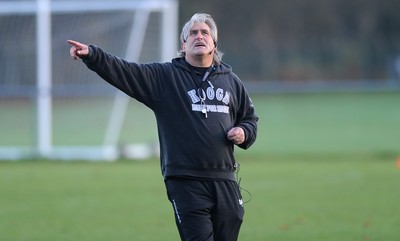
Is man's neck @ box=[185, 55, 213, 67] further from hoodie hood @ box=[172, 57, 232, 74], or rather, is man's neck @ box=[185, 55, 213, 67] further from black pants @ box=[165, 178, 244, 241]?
black pants @ box=[165, 178, 244, 241]

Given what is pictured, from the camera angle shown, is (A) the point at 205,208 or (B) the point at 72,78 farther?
(B) the point at 72,78

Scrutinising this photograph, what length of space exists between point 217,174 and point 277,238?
3402 mm

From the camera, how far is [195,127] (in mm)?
6965

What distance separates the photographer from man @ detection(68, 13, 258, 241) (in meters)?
6.94

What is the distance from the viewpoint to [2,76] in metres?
21.5

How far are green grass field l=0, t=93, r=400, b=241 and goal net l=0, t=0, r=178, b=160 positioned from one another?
284 mm

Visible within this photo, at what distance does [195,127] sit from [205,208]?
57 centimetres

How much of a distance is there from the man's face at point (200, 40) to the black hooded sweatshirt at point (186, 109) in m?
0.18

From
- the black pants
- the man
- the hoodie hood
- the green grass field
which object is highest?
the hoodie hood

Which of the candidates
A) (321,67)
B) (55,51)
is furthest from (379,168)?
(321,67)

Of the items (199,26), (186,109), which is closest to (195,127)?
(186,109)

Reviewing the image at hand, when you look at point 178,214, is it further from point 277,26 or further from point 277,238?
point 277,26

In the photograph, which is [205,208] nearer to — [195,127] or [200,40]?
[195,127]

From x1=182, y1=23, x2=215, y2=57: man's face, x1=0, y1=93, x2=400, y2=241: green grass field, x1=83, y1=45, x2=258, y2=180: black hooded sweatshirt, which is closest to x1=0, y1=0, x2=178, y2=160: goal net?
x1=0, y1=93, x2=400, y2=241: green grass field
